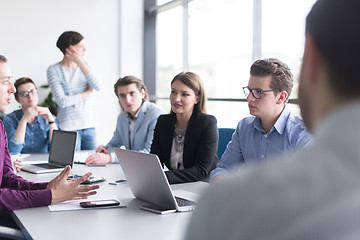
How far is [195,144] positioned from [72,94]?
6.82ft

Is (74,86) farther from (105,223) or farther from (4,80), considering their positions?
(105,223)

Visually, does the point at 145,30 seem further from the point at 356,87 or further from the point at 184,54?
the point at 356,87

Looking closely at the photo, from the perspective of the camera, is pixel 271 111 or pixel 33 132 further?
pixel 33 132

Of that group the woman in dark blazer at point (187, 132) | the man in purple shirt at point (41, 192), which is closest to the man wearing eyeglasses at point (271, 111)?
the woman in dark blazer at point (187, 132)

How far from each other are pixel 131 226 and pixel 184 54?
453cm

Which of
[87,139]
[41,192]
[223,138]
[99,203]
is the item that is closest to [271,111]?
[223,138]

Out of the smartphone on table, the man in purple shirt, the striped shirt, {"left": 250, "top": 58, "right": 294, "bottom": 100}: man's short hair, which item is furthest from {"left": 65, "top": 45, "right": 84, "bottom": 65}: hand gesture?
the smartphone on table

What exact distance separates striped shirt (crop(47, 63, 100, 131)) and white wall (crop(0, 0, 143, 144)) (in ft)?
5.02

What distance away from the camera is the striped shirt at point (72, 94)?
4207 millimetres

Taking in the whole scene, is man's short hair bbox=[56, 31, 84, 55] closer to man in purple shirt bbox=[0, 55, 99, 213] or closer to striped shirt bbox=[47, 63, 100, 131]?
striped shirt bbox=[47, 63, 100, 131]

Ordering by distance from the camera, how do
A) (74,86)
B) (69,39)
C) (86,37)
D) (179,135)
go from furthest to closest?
(86,37) < (74,86) < (69,39) < (179,135)

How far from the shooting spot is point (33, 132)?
3.63 m

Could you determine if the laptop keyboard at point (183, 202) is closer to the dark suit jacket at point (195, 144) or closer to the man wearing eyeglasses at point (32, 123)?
the dark suit jacket at point (195, 144)

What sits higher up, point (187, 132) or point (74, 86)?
point (74, 86)
